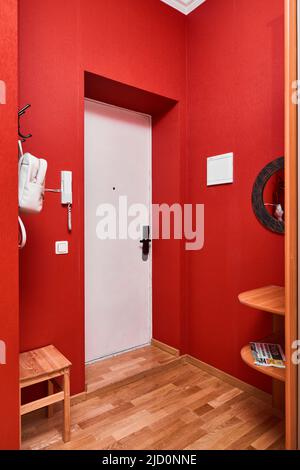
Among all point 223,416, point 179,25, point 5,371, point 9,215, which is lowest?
point 223,416

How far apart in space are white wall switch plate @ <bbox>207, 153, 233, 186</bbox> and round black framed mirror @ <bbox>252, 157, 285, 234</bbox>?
0.27 meters

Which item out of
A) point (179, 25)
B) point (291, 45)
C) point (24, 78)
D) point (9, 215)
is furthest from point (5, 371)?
point (179, 25)

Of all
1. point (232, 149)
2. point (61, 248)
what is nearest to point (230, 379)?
point (61, 248)

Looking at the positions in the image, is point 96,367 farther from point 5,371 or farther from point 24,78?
point 24,78

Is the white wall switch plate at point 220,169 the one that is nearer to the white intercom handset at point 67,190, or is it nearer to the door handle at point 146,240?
the door handle at point 146,240

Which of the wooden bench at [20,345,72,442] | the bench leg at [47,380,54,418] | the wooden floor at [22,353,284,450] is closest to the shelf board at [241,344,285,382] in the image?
the wooden floor at [22,353,284,450]

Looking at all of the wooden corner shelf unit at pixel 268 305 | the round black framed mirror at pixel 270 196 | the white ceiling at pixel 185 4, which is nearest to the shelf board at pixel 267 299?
the wooden corner shelf unit at pixel 268 305

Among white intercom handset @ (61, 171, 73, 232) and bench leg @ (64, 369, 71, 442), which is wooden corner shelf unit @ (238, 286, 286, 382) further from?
white intercom handset @ (61, 171, 73, 232)

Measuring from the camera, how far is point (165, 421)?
1920 millimetres

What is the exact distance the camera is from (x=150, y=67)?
2527 millimetres

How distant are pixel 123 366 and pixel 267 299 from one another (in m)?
1.48

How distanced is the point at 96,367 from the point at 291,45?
8.88ft

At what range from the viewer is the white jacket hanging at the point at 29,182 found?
1615 mm

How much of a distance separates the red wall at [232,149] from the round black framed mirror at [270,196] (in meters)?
0.06
